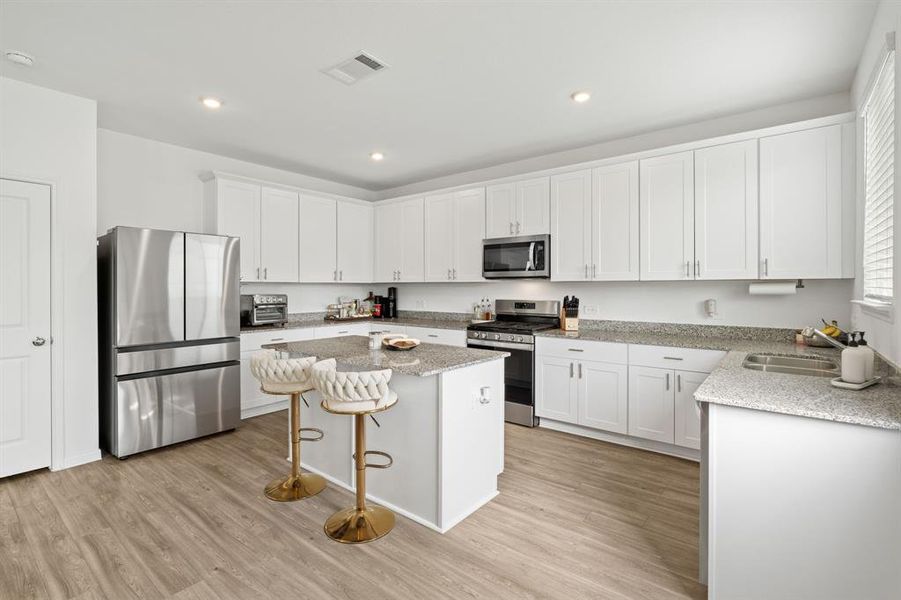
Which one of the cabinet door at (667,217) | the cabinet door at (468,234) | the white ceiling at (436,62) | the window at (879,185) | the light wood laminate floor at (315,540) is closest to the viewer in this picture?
the light wood laminate floor at (315,540)

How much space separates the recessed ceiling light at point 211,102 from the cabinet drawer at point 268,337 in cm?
206

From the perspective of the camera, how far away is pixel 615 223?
3.88m

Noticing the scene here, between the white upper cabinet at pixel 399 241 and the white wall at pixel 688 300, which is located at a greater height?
the white upper cabinet at pixel 399 241

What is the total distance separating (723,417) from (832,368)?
1.33 m

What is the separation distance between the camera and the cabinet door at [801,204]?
116 inches

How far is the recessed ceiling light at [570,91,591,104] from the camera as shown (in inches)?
123

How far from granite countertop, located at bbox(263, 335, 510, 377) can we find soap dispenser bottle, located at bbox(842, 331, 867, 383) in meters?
1.63

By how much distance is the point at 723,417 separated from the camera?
167 centimetres

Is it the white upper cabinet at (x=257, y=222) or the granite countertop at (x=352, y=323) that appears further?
the granite countertop at (x=352, y=323)

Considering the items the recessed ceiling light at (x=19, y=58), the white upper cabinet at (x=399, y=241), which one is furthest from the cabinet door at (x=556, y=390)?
the recessed ceiling light at (x=19, y=58)

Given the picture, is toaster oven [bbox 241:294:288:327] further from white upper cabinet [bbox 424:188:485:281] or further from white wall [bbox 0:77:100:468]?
white upper cabinet [bbox 424:188:485:281]

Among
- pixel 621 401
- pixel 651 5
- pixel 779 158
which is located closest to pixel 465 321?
pixel 621 401

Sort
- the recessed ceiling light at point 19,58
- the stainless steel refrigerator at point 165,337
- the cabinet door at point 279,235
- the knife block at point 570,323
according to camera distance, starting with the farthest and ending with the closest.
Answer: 1. the cabinet door at point 279,235
2. the knife block at point 570,323
3. the stainless steel refrigerator at point 165,337
4. the recessed ceiling light at point 19,58

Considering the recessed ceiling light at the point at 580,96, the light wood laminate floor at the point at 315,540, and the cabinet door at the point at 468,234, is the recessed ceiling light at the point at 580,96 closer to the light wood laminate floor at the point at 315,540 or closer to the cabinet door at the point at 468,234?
the cabinet door at the point at 468,234
